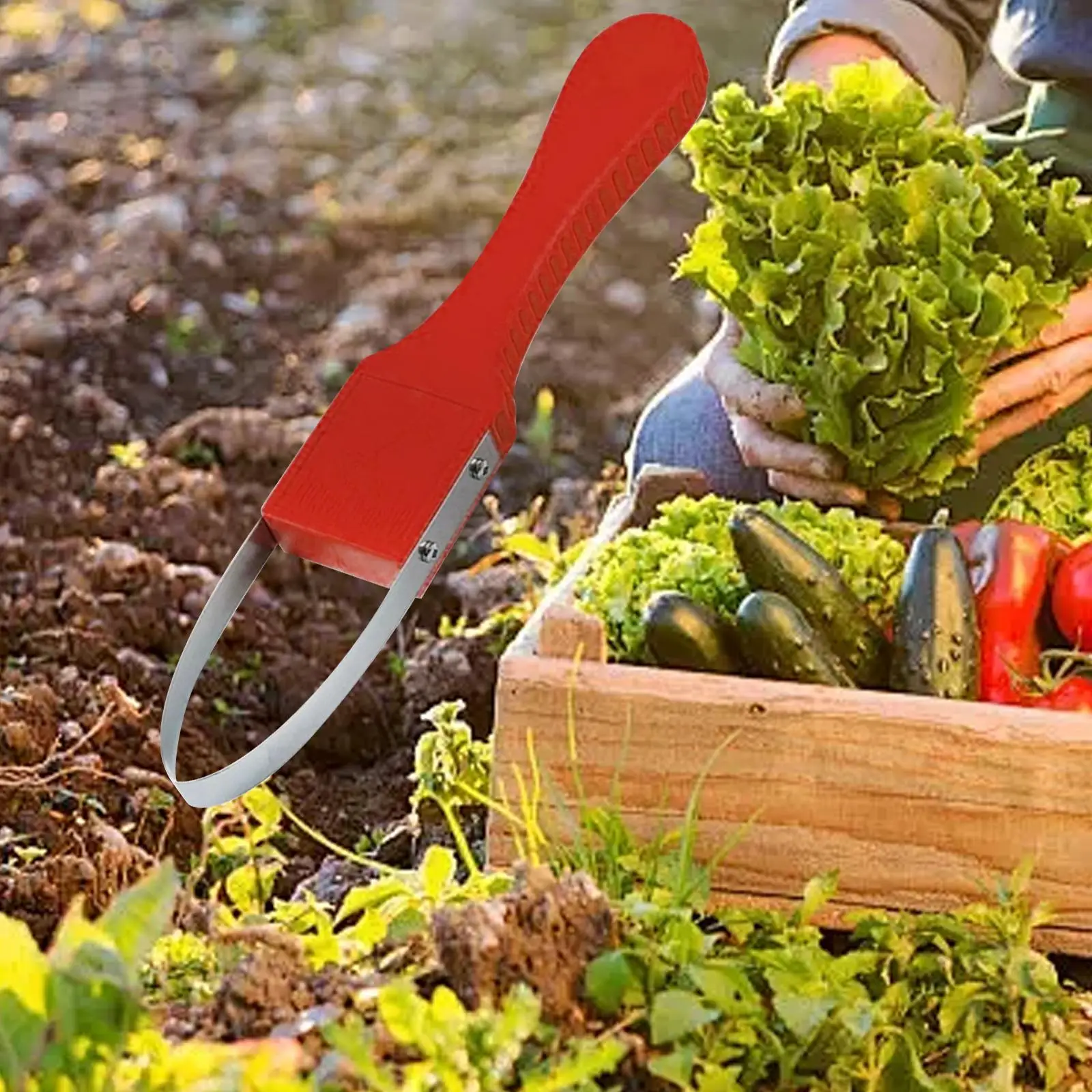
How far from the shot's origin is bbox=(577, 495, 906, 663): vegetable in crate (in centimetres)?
349

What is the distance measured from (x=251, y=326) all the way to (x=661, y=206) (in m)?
1.51

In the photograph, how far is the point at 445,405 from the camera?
127 inches

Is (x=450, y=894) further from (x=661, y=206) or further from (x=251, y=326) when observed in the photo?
(x=661, y=206)

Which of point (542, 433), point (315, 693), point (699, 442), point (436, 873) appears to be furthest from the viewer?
point (542, 433)

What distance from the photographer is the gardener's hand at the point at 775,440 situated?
3.85 meters

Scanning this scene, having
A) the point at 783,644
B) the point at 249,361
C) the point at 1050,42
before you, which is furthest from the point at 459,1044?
the point at 249,361

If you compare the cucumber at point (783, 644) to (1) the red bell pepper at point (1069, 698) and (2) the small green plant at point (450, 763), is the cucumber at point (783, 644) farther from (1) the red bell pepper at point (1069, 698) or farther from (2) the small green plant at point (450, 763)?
(2) the small green plant at point (450, 763)

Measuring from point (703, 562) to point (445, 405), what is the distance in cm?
51

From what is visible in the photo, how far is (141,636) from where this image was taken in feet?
14.9

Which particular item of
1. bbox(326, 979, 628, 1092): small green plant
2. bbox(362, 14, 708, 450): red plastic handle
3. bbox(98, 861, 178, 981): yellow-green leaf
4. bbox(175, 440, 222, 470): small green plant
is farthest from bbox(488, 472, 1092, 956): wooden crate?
bbox(175, 440, 222, 470): small green plant

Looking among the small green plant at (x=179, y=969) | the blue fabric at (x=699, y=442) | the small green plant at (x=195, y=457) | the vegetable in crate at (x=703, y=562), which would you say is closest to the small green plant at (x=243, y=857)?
the small green plant at (x=179, y=969)

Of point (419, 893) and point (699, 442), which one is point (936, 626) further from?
point (699, 442)

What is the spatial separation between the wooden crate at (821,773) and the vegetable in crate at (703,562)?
0.30m

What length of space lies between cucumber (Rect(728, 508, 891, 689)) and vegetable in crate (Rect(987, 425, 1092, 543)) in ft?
1.48
